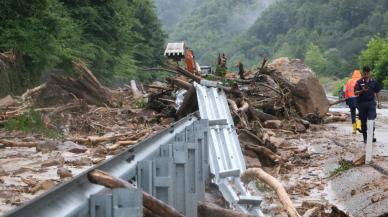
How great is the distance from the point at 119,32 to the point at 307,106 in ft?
66.9

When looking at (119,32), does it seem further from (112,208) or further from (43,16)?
(112,208)

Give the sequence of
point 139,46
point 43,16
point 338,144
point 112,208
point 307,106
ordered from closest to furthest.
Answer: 1. point 112,208
2. point 338,144
3. point 307,106
4. point 43,16
5. point 139,46

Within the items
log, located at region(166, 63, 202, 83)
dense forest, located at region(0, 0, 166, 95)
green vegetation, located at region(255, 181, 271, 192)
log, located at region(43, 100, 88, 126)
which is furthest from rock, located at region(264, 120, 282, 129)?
dense forest, located at region(0, 0, 166, 95)

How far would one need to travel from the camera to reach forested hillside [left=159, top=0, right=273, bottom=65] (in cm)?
16625

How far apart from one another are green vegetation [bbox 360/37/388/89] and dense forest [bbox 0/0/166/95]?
2786 cm

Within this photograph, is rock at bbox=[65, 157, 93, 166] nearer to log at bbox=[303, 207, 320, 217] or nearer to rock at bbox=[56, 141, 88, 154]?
rock at bbox=[56, 141, 88, 154]

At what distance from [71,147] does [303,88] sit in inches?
430

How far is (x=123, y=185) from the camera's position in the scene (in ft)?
9.85

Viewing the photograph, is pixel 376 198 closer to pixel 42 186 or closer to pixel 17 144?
pixel 42 186

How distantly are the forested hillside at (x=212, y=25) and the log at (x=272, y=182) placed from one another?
495 ft

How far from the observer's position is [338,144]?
13422 mm

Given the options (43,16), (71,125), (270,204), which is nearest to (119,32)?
(43,16)

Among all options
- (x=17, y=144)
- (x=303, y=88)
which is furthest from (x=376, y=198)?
(x=303, y=88)

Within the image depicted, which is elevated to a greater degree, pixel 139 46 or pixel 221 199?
pixel 139 46
